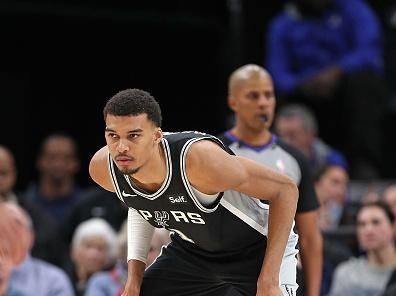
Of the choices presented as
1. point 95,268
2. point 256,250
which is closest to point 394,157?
point 95,268

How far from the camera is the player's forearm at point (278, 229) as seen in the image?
14.9 feet

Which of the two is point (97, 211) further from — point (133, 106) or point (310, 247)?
point (133, 106)

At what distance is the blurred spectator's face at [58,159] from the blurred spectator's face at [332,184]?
218cm

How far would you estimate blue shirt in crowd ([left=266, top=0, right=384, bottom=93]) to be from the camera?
28.8ft

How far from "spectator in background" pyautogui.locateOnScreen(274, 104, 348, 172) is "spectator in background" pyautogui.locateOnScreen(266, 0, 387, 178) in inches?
16.6

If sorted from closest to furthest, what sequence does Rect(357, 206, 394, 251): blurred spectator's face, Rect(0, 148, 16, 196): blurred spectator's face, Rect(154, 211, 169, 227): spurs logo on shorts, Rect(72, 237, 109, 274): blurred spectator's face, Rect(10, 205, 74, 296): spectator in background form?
1. Rect(154, 211, 169, 227): spurs logo on shorts
2. Rect(357, 206, 394, 251): blurred spectator's face
3. Rect(10, 205, 74, 296): spectator in background
4. Rect(72, 237, 109, 274): blurred spectator's face
5. Rect(0, 148, 16, 196): blurred spectator's face

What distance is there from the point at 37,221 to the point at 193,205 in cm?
350

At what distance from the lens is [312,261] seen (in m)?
5.80

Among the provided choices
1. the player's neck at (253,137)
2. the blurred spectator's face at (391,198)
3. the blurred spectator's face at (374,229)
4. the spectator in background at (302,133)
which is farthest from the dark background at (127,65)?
the player's neck at (253,137)

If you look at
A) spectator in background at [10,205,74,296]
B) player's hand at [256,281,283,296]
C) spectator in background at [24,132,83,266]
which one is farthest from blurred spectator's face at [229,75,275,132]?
spectator in background at [24,132,83,266]

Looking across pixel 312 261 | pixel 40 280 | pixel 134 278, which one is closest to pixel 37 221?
pixel 40 280

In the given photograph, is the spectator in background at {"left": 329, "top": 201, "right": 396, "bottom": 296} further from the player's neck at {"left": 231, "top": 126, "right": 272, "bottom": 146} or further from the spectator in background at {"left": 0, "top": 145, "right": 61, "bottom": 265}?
the spectator in background at {"left": 0, "top": 145, "right": 61, "bottom": 265}

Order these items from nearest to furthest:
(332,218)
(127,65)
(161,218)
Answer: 1. (161,218)
2. (332,218)
3. (127,65)

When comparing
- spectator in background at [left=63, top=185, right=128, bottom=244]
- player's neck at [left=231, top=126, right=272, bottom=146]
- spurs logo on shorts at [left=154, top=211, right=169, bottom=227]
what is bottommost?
spectator in background at [left=63, top=185, right=128, bottom=244]
